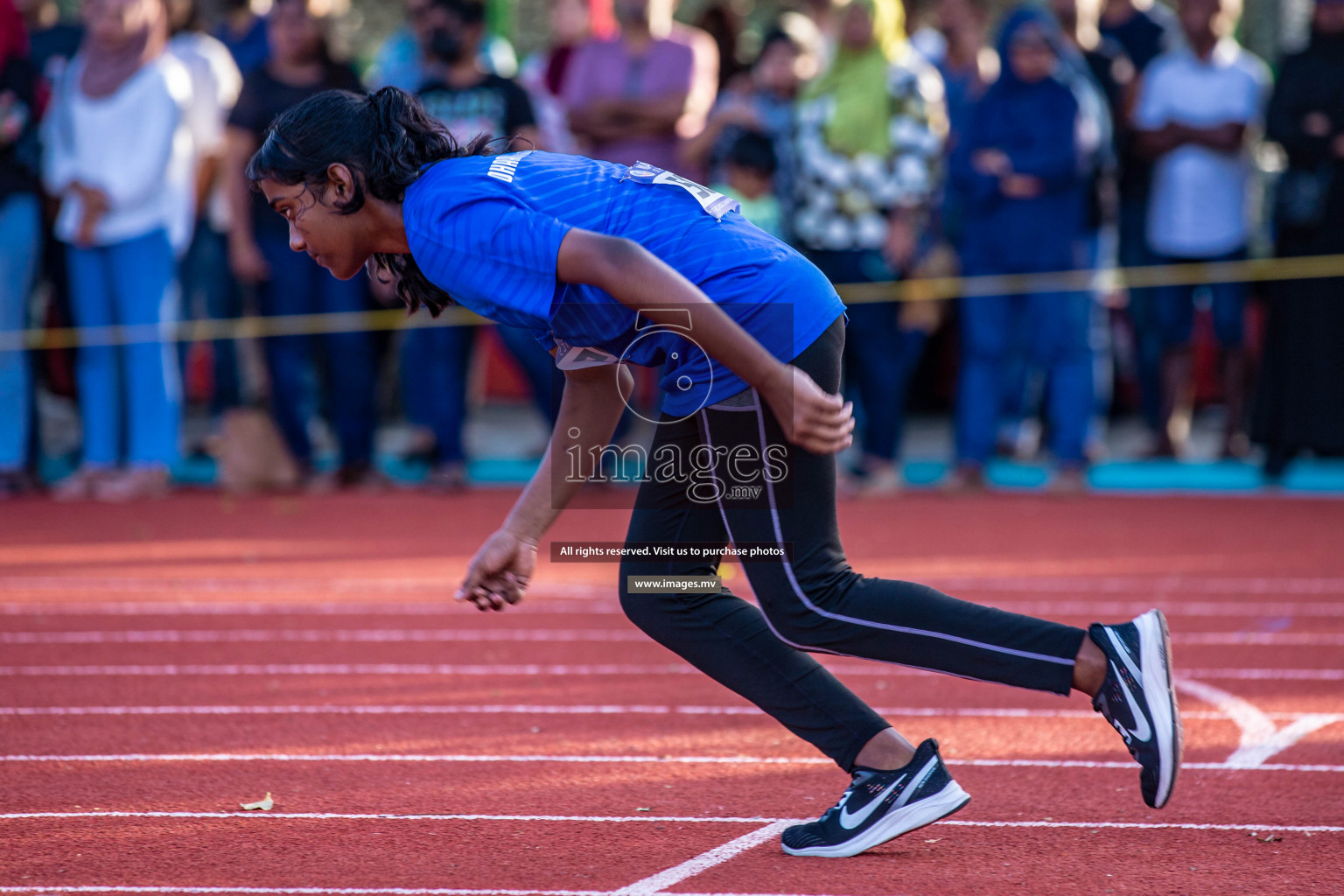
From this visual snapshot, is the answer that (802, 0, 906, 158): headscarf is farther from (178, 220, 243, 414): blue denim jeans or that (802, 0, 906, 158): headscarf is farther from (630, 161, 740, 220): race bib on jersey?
(630, 161, 740, 220): race bib on jersey

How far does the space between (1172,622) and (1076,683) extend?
297cm

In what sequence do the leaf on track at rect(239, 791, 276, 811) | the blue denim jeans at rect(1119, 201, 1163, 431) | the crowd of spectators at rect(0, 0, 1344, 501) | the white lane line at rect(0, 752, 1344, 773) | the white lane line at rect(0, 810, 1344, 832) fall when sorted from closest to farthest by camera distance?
the white lane line at rect(0, 810, 1344, 832)
the leaf on track at rect(239, 791, 276, 811)
the white lane line at rect(0, 752, 1344, 773)
the crowd of spectators at rect(0, 0, 1344, 501)
the blue denim jeans at rect(1119, 201, 1163, 431)

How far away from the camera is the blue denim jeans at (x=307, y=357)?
30.0 feet

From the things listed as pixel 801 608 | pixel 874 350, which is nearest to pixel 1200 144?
pixel 874 350

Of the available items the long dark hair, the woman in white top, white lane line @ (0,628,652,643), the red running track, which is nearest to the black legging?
the red running track

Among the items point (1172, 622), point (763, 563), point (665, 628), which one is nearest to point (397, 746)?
point (665, 628)

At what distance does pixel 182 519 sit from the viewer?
8320mm

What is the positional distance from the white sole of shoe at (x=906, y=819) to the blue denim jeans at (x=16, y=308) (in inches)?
283

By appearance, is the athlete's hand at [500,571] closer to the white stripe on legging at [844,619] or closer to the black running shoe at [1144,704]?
the white stripe on legging at [844,619]

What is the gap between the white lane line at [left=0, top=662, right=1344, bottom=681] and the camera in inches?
197

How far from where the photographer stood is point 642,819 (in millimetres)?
3479

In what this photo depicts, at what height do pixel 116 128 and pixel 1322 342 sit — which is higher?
pixel 116 128

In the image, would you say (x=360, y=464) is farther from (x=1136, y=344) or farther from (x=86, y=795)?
(x=86, y=795)

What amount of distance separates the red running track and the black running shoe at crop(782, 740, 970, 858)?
7 centimetres
